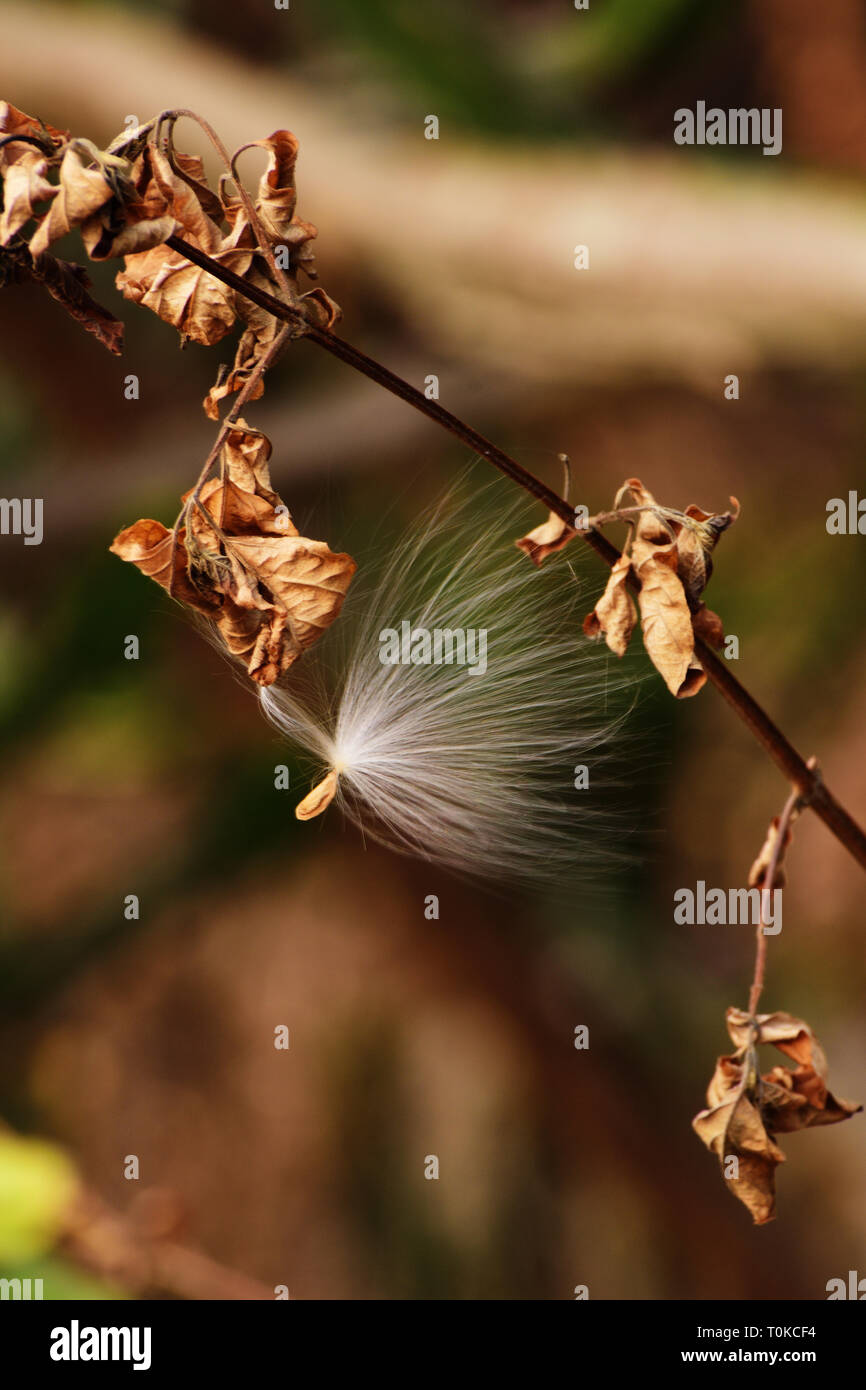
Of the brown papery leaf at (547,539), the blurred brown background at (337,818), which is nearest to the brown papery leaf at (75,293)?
the brown papery leaf at (547,539)

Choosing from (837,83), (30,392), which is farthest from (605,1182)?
(837,83)

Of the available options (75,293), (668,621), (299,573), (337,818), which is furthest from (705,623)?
(337,818)

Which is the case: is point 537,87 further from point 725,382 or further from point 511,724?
point 511,724

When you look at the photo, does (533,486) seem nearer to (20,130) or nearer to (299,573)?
(299,573)

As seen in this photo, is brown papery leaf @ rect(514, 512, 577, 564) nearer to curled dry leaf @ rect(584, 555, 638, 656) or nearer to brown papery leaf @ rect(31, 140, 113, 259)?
curled dry leaf @ rect(584, 555, 638, 656)

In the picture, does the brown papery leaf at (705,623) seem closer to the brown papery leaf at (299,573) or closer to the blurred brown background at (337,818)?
the brown papery leaf at (299,573)

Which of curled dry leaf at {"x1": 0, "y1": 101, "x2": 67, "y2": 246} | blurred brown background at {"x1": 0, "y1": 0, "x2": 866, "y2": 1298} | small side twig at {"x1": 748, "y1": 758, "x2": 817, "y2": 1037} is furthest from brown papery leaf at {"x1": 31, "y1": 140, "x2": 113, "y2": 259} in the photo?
blurred brown background at {"x1": 0, "y1": 0, "x2": 866, "y2": 1298}

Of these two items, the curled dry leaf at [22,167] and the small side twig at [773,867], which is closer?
the curled dry leaf at [22,167]
